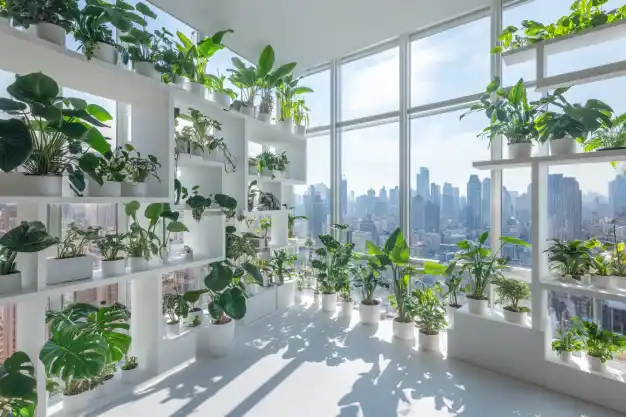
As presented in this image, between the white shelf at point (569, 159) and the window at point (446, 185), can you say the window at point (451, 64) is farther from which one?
the white shelf at point (569, 159)

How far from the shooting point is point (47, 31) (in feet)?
5.50

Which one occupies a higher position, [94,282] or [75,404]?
[94,282]

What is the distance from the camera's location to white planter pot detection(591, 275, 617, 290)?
7.28ft

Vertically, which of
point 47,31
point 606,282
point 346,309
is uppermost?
point 47,31

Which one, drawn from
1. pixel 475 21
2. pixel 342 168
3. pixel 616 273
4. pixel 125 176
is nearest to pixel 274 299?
pixel 342 168

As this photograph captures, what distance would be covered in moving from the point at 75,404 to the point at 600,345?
3.71m

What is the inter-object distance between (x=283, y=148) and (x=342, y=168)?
943 mm

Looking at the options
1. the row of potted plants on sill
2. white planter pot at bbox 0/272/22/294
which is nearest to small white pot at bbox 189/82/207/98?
white planter pot at bbox 0/272/22/294

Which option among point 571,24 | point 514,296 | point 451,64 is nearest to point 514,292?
point 514,296

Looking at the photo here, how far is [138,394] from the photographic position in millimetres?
2182

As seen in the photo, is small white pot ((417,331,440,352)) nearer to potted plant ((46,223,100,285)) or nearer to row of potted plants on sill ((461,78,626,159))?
row of potted plants on sill ((461,78,626,159))

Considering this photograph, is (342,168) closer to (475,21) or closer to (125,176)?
(475,21)

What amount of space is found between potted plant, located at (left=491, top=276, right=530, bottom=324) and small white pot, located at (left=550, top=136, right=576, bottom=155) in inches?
45.5

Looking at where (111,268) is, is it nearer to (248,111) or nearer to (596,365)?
(248,111)
